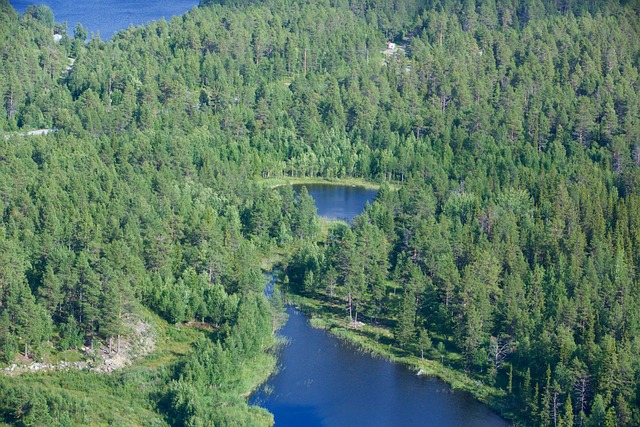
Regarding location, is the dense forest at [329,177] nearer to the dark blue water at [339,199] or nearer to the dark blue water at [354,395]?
A: the dark blue water at [354,395]

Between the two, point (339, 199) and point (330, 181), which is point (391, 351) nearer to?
point (339, 199)

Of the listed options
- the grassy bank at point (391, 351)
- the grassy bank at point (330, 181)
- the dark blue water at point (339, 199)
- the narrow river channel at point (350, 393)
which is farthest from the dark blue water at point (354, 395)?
the grassy bank at point (330, 181)

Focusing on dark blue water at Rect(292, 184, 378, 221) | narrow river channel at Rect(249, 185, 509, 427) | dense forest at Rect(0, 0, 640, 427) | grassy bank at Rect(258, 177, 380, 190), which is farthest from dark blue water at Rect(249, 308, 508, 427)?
grassy bank at Rect(258, 177, 380, 190)

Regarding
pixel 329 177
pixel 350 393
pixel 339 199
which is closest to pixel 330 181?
pixel 329 177

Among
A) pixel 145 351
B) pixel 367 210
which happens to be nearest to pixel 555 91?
pixel 367 210

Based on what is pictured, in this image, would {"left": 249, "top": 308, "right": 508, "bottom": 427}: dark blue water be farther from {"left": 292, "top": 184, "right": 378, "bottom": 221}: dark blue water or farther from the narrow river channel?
{"left": 292, "top": 184, "right": 378, "bottom": 221}: dark blue water

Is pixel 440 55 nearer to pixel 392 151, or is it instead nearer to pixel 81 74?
pixel 392 151
